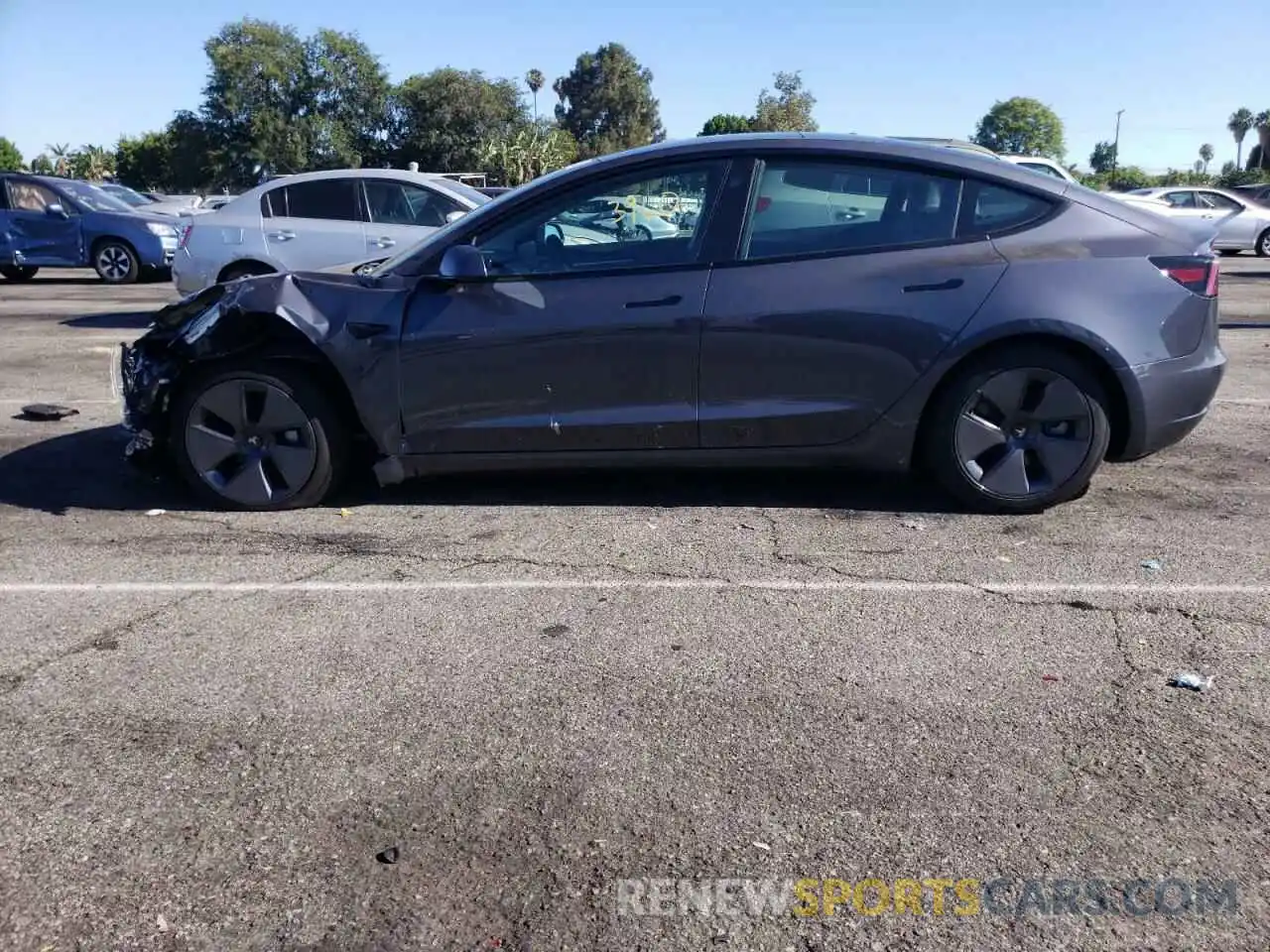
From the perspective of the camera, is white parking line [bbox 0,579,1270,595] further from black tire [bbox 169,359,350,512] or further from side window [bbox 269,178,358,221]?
side window [bbox 269,178,358,221]

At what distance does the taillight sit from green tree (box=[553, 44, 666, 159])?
113 m

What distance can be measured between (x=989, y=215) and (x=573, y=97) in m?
119

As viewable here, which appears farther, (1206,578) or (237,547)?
(237,547)

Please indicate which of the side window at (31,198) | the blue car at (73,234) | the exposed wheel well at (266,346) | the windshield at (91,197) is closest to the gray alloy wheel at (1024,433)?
the exposed wheel well at (266,346)

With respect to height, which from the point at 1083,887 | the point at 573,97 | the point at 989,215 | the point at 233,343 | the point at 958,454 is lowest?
the point at 1083,887

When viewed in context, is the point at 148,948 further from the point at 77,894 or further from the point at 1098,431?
the point at 1098,431

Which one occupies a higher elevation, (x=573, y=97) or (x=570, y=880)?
(x=573, y=97)

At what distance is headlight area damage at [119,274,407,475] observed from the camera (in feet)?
17.2

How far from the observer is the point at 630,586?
4.49 metres

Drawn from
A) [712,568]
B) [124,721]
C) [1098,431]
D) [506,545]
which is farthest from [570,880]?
[1098,431]

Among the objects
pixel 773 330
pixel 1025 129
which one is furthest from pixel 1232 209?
pixel 1025 129

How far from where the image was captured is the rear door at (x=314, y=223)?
1121 cm

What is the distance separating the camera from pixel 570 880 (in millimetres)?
2658

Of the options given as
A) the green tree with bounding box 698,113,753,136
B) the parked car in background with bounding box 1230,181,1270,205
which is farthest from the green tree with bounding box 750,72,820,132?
the parked car in background with bounding box 1230,181,1270,205
